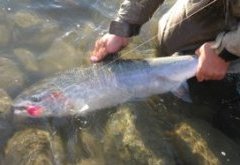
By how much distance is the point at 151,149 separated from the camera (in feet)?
12.9

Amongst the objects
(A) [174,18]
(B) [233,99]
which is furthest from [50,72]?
(B) [233,99]

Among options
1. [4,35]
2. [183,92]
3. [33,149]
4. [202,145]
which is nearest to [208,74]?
[183,92]

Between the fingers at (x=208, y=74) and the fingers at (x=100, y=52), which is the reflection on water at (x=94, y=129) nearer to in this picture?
the fingers at (x=208, y=74)

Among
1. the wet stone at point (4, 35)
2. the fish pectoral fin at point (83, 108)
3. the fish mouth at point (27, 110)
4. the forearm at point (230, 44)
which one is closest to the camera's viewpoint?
the forearm at point (230, 44)

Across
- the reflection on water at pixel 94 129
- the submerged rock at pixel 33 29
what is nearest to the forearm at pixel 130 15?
the reflection on water at pixel 94 129

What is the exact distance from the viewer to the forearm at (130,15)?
4.44 m

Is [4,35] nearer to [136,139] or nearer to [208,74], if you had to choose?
[136,139]

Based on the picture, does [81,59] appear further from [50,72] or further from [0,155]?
[0,155]

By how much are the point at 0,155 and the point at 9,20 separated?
2.39 m

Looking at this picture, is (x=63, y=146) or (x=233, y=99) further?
(x=233, y=99)

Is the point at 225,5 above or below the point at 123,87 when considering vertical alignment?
above

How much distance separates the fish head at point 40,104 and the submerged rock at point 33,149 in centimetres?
21

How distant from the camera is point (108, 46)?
4457mm

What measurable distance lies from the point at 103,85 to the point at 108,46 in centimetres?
41
